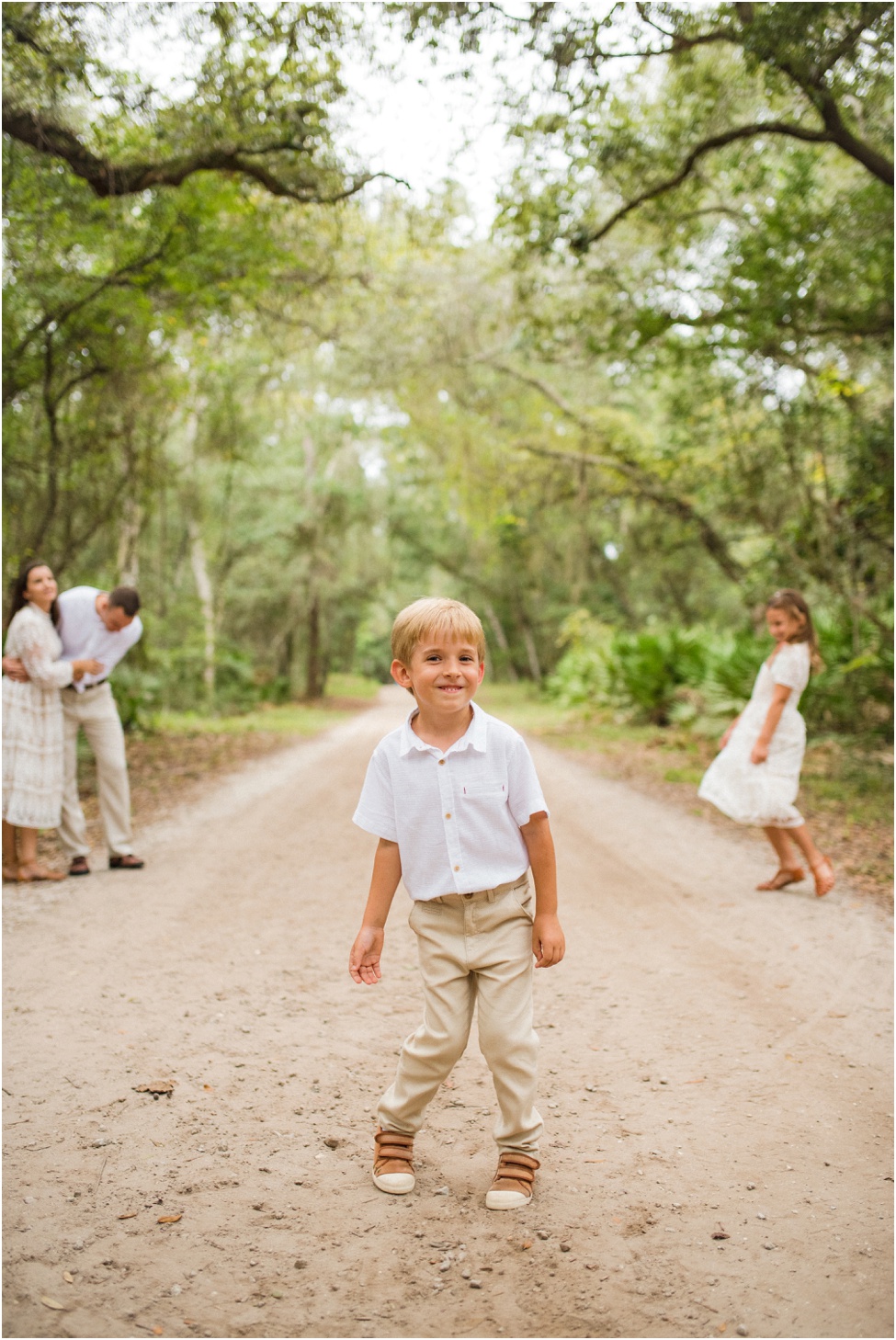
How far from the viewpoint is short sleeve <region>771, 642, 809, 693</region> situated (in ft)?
21.6

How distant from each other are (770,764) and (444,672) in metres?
4.42

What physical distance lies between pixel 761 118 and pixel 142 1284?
1283cm

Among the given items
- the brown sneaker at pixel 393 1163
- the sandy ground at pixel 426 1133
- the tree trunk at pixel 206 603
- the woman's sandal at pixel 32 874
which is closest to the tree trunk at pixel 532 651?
the tree trunk at pixel 206 603

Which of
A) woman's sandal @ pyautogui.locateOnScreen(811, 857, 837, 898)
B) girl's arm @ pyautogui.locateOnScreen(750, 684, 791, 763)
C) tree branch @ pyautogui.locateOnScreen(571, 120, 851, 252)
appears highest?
tree branch @ pyautogui.locateOnScreen(571, 120, 851, 252)

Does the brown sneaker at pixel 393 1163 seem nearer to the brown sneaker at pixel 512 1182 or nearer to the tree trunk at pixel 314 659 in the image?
the brown sneaker at pixel 512 1182

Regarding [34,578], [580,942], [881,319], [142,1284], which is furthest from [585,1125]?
[881,319]

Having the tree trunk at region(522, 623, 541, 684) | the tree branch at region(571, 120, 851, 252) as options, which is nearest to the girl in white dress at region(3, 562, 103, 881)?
the tree branch at region(571, 120, 851, 252)

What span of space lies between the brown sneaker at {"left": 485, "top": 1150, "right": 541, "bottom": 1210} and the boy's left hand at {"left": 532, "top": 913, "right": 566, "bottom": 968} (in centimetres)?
57

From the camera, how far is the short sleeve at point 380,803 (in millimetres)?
3070

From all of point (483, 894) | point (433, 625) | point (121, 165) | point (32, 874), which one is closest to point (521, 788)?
point (483, 894)

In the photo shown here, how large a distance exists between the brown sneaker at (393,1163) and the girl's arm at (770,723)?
430 cm

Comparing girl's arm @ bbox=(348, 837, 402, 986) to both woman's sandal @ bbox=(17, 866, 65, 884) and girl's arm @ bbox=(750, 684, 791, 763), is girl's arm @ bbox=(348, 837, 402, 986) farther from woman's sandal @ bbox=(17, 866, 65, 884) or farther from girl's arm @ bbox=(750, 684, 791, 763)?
woman's sandal @ bbox=(17, 866, 65, 884)

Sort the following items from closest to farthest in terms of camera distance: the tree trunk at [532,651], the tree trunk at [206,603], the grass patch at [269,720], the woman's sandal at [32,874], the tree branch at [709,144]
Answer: the woman's sandal at [32,874]
the tree branch at [709,144]
the grass patch at [269,720]
the tree trunk at [206,603]
the tree trunk at [532,651]

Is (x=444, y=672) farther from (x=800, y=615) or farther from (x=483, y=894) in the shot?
(x=800, y=615)
